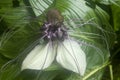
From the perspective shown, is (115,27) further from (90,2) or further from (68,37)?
Result: (68,37)

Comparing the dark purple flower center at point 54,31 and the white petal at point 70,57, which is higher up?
the dark purple flower center at point 54,31

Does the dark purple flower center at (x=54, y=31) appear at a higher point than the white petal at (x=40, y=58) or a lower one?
higher

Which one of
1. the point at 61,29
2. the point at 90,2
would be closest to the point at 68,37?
A: the point at 61,29
